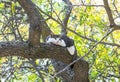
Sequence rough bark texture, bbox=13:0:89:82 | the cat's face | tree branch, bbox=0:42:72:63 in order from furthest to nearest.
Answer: the cat's face → tree branch, bbox=0:42:72:63 → rough bark texture, bbox=13:0:89:82

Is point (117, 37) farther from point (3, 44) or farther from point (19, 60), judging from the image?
point (3, 44)

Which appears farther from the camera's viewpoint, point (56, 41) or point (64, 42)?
point (64, 42)

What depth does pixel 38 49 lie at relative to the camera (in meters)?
3.19

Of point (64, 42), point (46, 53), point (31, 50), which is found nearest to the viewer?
point (31, 50)

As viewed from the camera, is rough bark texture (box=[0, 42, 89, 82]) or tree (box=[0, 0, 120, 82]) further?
rough bark texture (box=[0, 42, 89, 82])

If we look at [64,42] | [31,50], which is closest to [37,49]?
[31,50]

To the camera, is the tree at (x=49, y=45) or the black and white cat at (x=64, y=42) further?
the black and white cat at (x=64, y=42)

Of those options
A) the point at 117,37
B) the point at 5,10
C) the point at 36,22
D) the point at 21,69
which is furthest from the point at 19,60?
the point at 117,37

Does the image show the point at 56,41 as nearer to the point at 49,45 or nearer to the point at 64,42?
the point at 49,45

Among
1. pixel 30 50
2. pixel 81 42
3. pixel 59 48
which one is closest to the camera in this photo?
pixel 30 50

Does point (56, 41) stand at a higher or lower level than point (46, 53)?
higher

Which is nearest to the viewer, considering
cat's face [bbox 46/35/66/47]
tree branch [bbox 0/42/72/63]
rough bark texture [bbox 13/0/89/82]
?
rough bark texture [bbox 13/0/89/82]

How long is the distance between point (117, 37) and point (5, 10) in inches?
68.4

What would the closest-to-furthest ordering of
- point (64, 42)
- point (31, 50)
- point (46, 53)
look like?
point (31, 50), point (46, 53), point (64, 42)
